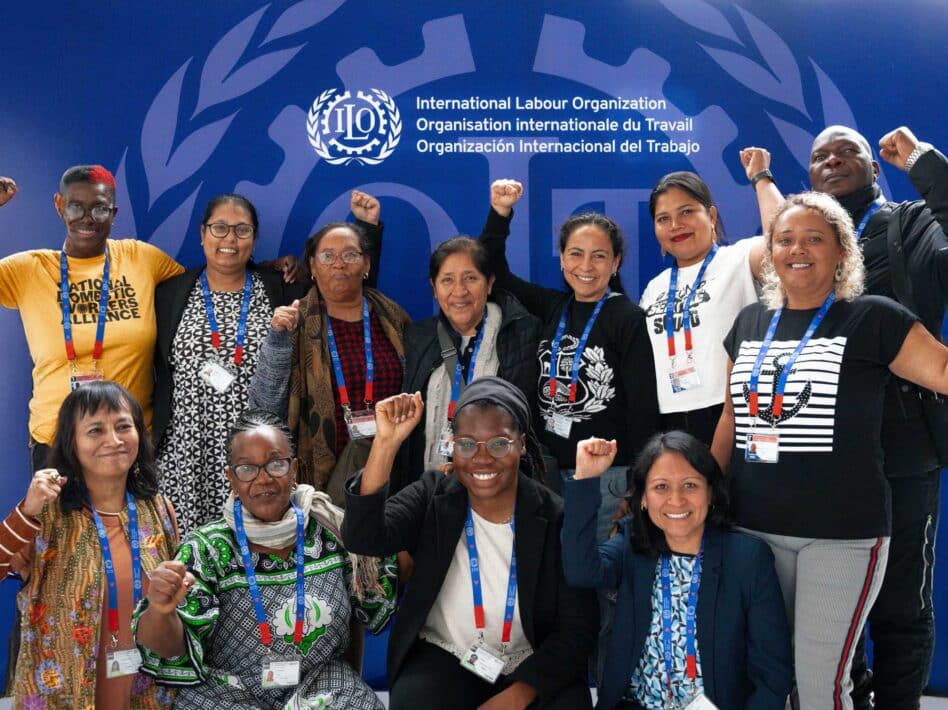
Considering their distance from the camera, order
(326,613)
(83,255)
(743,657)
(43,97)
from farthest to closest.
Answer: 1. (43,97)
2. (83,255)
3. (326,613)
4. (743,657)

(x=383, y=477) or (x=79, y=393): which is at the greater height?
(x=79, y=393)

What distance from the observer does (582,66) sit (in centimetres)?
436

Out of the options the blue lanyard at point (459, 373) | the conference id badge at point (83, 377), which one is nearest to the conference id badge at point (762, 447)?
the blue lanyard at point (459, 373)

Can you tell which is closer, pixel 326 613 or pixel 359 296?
pixel 326 613

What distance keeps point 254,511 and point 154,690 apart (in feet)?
2.12

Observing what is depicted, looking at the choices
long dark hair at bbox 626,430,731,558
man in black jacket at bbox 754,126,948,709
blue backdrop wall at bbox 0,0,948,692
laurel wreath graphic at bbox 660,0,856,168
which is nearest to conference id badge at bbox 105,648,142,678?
long dark hair at bbox 626,430,731,558

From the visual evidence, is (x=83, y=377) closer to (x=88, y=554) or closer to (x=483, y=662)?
(x=88, y=554)

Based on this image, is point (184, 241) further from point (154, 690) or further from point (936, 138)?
point (936, 138)

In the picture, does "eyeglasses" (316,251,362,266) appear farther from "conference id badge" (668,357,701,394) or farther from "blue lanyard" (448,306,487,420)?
"conference id badge" (668,357,701,394)

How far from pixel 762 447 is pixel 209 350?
6.85 ft

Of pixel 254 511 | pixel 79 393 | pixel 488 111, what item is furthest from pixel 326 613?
pixel 488 111

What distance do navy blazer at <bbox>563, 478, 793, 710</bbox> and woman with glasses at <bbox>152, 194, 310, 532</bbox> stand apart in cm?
154

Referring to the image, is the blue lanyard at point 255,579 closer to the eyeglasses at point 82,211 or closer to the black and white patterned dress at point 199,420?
the black and white patterned dress at point 199,420

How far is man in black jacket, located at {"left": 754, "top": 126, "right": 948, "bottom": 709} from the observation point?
3.16 metres
